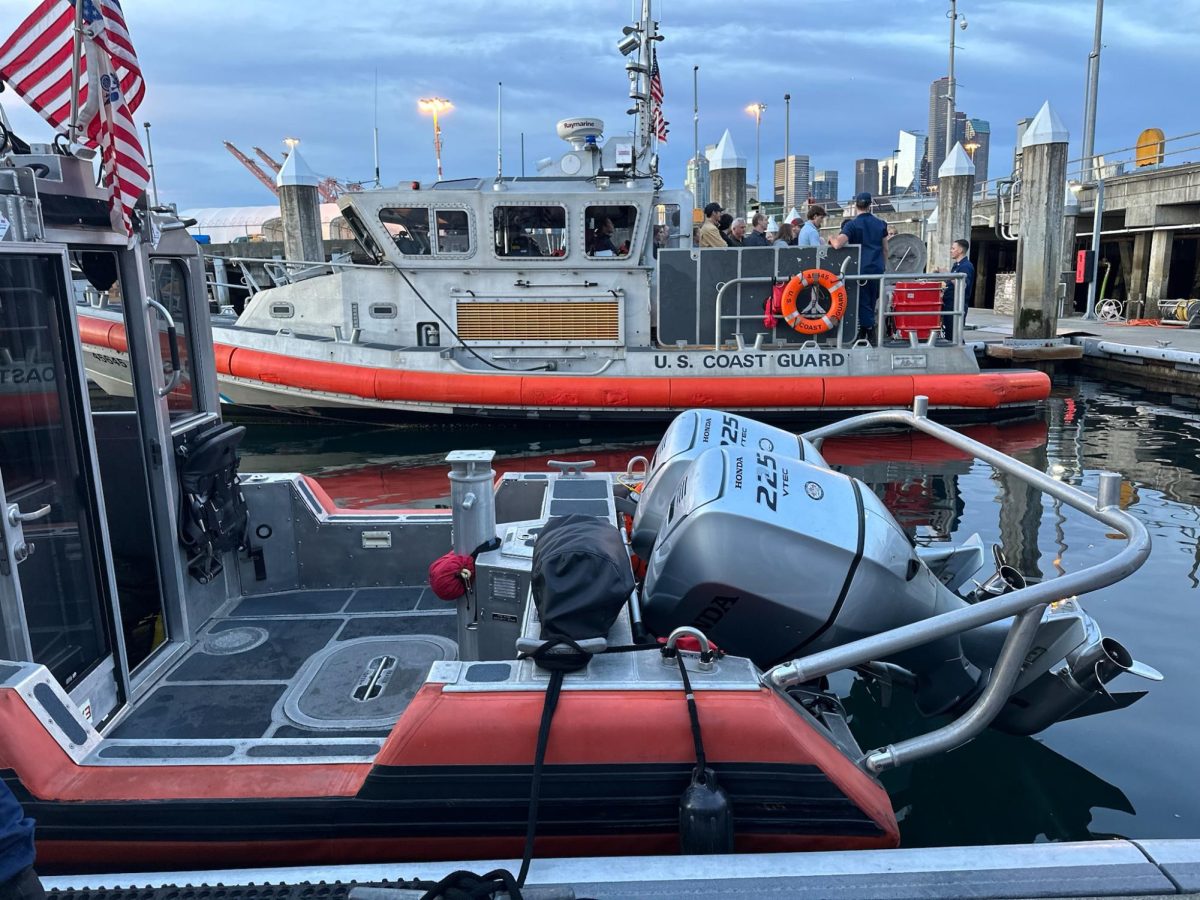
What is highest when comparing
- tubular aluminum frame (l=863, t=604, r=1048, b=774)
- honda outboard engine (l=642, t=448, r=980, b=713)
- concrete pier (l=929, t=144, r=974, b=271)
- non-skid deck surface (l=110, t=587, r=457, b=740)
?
concrete pier (l=929, t=144, r=974, b=271)

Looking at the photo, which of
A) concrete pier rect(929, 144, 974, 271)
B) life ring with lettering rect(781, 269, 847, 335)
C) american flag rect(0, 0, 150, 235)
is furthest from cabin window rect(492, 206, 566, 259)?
concrete pier rect(929, 144, 974, 271)

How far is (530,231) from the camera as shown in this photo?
979 centimetres

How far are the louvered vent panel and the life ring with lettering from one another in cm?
196

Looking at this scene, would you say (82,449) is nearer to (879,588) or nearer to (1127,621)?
(879,588)

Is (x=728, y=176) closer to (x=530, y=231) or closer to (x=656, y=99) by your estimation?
(x=656, y=99)

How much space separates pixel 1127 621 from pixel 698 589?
134 inches

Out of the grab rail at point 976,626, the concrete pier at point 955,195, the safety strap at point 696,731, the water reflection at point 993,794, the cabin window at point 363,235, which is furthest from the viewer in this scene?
the concrete pier at point 955,195

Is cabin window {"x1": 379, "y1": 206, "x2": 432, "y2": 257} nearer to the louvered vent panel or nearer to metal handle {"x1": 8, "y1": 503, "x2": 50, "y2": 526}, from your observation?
the louvered vent panel

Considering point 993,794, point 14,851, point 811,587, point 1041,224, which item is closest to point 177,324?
point 14,851

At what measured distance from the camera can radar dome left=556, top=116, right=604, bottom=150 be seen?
10.2 m

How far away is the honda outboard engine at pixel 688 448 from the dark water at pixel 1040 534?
3.46 ft

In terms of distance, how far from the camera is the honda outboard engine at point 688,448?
3217 mm

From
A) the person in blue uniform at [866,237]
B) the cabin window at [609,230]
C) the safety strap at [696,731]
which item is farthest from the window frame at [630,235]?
the safety strap at [696,731]

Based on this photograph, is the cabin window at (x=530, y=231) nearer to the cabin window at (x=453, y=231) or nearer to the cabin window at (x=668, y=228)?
the cabin window at (x=453, y=231)
